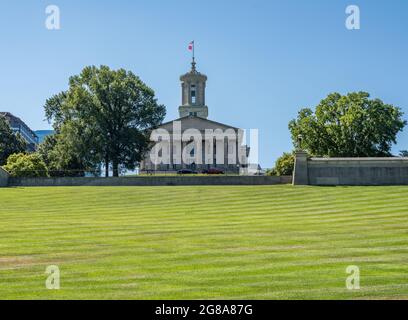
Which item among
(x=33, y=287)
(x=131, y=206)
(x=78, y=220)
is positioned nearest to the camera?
(x=33, y=287)

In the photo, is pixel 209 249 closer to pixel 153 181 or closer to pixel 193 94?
pixel 153 181

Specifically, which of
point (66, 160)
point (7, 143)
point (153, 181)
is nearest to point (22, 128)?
point (7, 143)

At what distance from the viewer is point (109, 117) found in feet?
240

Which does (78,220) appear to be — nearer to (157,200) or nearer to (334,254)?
(157,200)

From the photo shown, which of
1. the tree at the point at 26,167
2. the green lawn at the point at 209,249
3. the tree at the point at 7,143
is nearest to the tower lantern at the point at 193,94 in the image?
the tree at the point at 7,143

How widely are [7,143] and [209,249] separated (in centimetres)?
8179

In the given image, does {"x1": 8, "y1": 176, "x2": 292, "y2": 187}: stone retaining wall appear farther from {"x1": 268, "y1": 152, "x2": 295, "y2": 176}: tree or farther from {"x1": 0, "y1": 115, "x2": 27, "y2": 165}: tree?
{"x1": 0, "y1": 115, "x2": 27, "y2": 165}: tree

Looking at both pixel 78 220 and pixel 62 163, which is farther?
pixel 62 163

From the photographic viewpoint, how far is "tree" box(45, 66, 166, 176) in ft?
236

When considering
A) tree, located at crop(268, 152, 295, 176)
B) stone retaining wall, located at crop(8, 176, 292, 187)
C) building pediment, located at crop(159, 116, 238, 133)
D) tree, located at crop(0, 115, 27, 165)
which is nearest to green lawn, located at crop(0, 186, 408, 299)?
stone retaining wall, located at crop(8, 176, 292, 187)

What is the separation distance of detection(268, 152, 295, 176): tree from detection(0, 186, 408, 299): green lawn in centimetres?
2524

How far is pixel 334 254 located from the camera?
18.2 m

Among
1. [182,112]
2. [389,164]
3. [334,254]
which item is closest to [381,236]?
[334,254]
